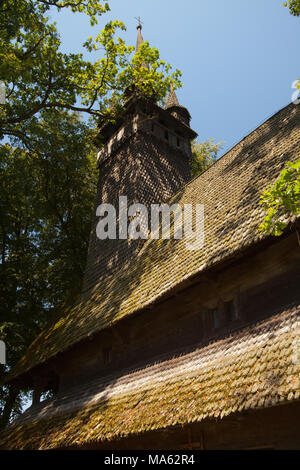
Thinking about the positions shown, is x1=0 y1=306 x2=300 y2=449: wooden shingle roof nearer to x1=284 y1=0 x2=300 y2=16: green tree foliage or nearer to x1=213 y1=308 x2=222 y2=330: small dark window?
x1=213 y1=308 x2=222 y2=330: small dark window

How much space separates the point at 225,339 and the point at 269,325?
3.37 ft

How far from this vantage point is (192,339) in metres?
7.52

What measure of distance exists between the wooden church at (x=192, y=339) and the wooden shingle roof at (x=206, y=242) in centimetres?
5

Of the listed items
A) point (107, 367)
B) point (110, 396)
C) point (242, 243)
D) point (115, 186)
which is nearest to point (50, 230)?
point (115, 186)

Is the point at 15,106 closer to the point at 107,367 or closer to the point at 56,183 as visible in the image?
the point at 56,183

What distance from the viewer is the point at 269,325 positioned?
5691 millimetres

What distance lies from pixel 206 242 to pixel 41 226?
14.4 metres

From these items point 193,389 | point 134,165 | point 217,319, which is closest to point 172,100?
point 134,165

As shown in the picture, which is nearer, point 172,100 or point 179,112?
point 179,112

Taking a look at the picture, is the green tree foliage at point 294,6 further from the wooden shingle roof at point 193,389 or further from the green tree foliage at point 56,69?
the wooden shingle roof at point 193,389

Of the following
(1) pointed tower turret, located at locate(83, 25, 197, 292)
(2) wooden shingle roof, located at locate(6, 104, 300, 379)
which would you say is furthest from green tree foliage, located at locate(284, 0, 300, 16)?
(1) pointed tower turret, located at locate(83, 25, 197, 292)

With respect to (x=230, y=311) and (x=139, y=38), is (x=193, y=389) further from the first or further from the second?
(x=139, y=38)

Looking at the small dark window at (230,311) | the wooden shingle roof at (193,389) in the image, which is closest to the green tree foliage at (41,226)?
the wooden shingle roof at (193,389)
